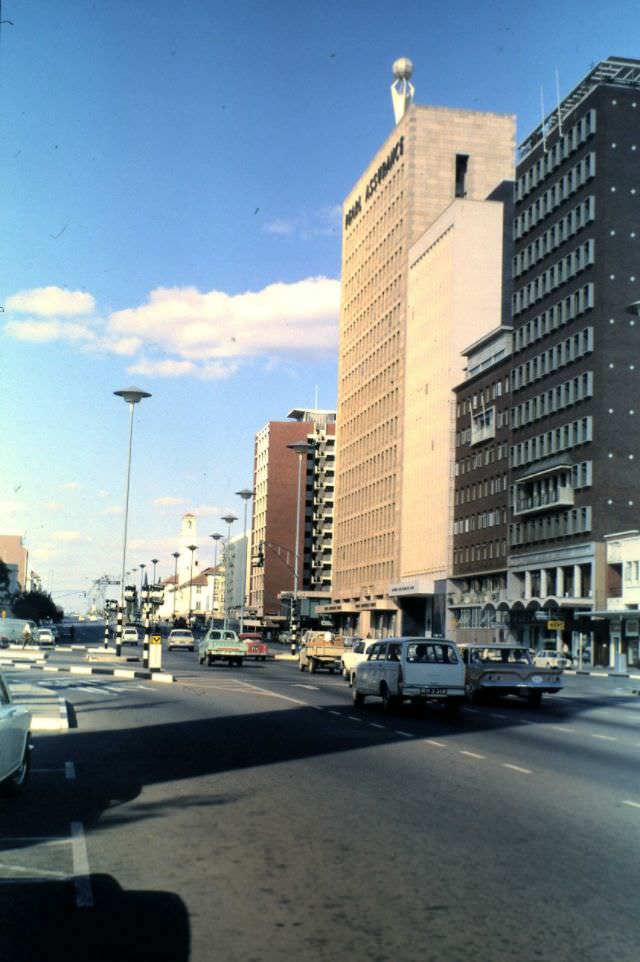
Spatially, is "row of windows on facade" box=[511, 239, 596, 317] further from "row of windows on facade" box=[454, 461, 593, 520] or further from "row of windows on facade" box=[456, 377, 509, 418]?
"row of windows on facade" box=[454, 461, 593, 520]

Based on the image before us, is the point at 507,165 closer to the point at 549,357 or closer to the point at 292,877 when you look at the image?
the point at 549,357

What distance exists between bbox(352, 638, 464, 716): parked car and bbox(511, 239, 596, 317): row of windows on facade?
56611 mm

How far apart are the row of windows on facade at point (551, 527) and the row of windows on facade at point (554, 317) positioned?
42.7 ft

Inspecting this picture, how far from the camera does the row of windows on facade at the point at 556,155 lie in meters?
78.3

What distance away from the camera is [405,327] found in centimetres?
12419

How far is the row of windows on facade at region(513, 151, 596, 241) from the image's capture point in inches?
3083

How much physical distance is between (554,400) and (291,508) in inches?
4332

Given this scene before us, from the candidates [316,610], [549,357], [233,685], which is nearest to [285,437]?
[316,610]

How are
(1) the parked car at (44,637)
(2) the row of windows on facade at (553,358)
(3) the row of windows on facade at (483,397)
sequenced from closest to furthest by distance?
1. (2) the row of windows on facade at (553,358)
2. (1) the parked car at (44,637)
3. (3) the row of windows on facade at (483,397)

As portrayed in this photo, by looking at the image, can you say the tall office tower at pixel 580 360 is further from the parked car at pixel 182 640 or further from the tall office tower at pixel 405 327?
the parked car at pixel 182 640

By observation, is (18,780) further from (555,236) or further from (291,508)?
(291,508)

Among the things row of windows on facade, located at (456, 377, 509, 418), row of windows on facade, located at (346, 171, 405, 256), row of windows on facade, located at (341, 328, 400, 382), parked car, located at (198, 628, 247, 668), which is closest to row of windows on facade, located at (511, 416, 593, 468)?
row of windows on facade, located at (456, 377, 509, 418)

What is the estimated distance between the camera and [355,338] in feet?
489

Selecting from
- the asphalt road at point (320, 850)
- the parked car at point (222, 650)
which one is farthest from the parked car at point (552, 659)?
the asphalt road at point (320, 850)
